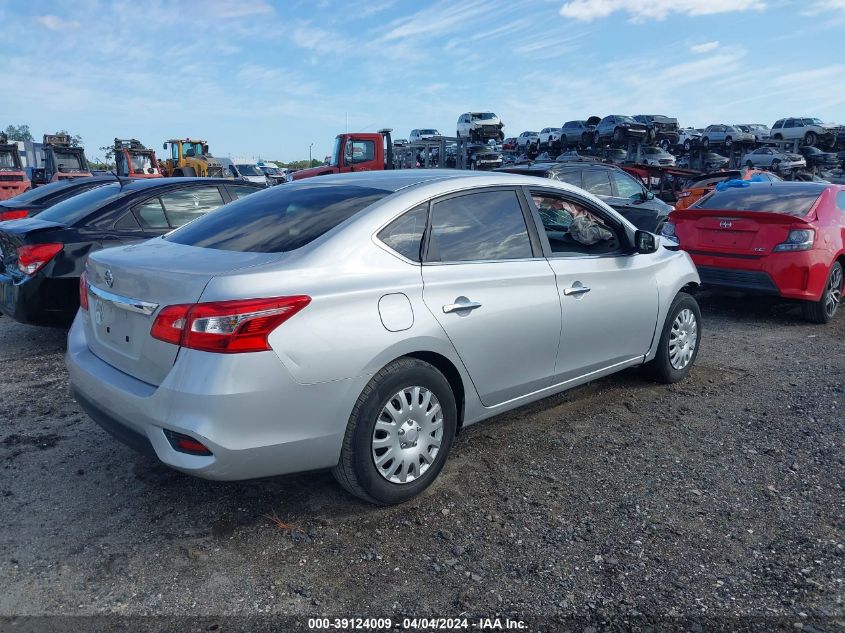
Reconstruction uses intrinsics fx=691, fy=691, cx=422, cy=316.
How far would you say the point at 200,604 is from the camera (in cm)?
266

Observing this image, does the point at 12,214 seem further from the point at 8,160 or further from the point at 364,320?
the point at 8,160

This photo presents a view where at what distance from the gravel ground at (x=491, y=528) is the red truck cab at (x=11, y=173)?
1984 cm

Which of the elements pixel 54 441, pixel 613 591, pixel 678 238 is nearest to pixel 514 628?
pixel 613 591

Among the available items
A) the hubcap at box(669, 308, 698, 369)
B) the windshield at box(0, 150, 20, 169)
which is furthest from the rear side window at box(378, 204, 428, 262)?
the windshield at box(0, 150, 20, 169)

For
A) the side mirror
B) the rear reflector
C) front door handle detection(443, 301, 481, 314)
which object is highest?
the side mirror

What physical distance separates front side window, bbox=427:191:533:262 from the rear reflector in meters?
1.41

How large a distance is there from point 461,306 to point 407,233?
455mm

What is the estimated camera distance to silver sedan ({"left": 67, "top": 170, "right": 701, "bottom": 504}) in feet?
9.29

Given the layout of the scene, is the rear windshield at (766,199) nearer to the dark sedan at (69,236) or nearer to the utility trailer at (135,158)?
the dark sedan at (69,236)

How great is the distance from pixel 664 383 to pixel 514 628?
318cm

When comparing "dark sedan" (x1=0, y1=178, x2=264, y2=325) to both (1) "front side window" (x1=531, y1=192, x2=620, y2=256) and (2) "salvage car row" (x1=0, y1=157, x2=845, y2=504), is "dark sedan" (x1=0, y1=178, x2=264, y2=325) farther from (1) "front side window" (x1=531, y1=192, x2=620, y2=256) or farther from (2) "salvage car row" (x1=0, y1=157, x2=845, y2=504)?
(1) "front side window" (x1=531, y1=192, x2=620, y2=256)

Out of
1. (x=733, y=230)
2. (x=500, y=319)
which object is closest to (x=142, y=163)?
(x=733, y=230)

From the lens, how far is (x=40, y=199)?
858 centimetres

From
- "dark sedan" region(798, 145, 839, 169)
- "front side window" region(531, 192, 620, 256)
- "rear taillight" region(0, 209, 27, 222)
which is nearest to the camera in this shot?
"front side window" region(531, 192, 620, 256)
